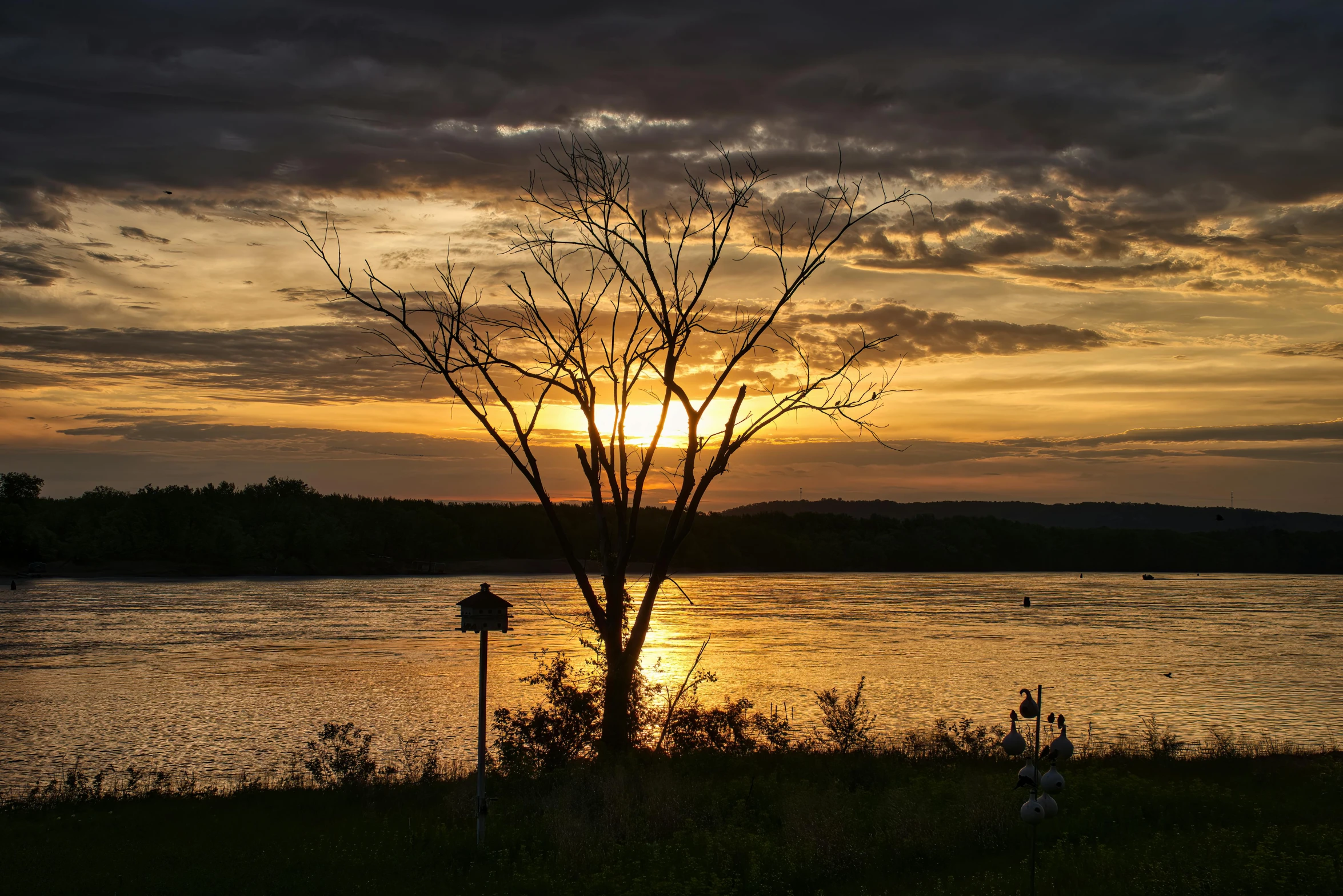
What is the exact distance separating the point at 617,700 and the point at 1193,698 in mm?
26584

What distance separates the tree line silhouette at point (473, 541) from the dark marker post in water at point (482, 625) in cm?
7633

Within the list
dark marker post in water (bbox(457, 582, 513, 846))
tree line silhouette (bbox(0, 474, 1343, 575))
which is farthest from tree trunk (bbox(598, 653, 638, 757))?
tree line silhouette (bbox(0, 474, 1343, 575))

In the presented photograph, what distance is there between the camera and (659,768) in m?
14.6

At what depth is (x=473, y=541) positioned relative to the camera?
14975cm

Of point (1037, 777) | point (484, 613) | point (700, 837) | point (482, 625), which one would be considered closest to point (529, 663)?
point (484, 613)

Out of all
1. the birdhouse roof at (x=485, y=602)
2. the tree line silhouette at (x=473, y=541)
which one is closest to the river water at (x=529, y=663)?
the birdhouse roof at (x=485, y=602)

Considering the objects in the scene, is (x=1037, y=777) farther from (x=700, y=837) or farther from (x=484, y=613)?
(x=484, y=613)

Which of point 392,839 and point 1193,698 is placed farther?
point 1193,698

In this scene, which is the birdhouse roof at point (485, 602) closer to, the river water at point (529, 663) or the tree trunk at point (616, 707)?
the tree trunk at point (616, 707)

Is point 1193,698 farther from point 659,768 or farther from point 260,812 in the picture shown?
point 260,812

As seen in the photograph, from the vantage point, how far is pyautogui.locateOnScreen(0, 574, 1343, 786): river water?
27.9m

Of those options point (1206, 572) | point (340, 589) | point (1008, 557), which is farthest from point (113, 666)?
point (1206, 572)

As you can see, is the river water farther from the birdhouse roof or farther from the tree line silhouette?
the tree line silhouette

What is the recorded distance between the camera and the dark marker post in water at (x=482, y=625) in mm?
11719
